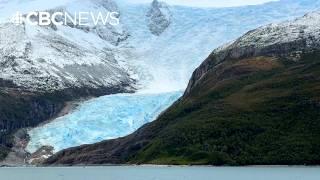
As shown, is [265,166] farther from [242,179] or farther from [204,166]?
[242,179]

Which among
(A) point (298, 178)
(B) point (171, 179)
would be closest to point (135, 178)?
(B) point (171, 179)

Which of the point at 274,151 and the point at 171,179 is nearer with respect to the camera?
the point at 171,179

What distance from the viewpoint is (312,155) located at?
634 feet

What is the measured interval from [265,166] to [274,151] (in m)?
8.17

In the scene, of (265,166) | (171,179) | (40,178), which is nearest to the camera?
(171,179)

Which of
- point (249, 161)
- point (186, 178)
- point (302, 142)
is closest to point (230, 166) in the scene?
point (249, 161)

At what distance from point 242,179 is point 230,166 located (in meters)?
64.3

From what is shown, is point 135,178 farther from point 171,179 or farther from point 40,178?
point 40,178

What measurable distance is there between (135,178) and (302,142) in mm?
71894

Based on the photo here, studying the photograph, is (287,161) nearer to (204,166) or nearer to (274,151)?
(274,151)

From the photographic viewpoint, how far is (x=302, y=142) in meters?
198

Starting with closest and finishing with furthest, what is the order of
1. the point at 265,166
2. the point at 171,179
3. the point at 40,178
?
the point at 171,179 → the point at 40,178 → the point at 265,166

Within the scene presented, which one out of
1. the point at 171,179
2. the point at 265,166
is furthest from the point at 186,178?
the point at 265,166

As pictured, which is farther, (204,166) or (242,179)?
(204,166)
